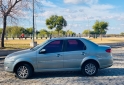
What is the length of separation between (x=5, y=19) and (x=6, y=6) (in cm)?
133

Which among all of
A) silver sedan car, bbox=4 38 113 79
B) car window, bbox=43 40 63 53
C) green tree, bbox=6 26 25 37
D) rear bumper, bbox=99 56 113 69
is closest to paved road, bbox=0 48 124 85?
silver sedan car, bbox=4 38 113 79

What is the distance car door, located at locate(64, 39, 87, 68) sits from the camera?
870cm

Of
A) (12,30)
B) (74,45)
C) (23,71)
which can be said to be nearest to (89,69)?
(74,45)

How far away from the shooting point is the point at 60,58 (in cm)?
865

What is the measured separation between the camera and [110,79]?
830cm

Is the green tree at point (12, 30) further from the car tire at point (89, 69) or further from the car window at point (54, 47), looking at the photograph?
the car tire at point (89, 69)

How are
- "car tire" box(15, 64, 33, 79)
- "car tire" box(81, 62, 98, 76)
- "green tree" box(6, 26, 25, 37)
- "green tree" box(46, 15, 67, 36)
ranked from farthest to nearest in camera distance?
"green tree" box(46, 15, 67, 36), "green tree" box(6, 26, 25, 37), "car tire" box(81, 62, 98, 76), "car tire" box(15, 64, 33, 79)

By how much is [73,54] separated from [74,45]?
0.42m

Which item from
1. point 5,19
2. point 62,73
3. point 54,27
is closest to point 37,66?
point 62,73

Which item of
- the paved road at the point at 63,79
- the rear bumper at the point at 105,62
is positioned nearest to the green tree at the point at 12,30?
the paved road at the point at 63,79

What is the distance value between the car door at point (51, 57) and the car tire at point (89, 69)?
0.95m

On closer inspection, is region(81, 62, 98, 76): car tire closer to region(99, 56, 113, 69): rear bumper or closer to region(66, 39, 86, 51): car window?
region(99, 56, 113, 69): rear bumper

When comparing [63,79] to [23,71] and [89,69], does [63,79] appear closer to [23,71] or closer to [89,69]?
[89,69]

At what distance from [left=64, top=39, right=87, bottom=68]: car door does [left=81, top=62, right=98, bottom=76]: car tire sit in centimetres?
27
